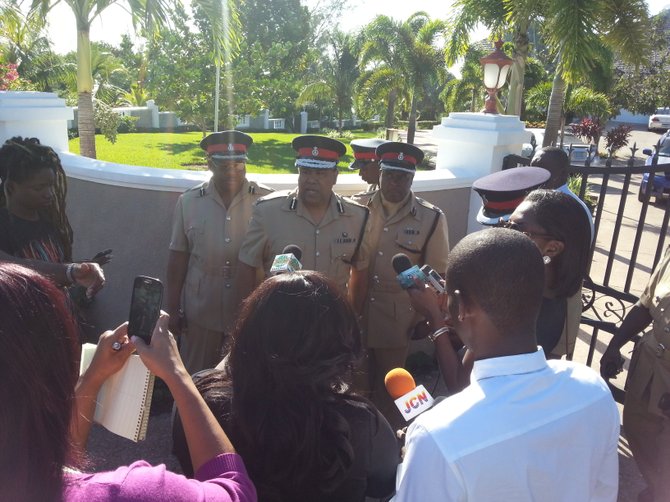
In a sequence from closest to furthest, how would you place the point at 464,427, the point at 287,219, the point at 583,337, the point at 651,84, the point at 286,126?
the point at 464,427 < the point at 287,219 < the point at 583,337 < the point at 651,84 < the point at 286,126

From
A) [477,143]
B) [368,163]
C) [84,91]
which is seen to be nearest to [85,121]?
[84,91]

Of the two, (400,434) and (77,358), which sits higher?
(77,358)

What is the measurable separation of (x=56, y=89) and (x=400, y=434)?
1060 inches

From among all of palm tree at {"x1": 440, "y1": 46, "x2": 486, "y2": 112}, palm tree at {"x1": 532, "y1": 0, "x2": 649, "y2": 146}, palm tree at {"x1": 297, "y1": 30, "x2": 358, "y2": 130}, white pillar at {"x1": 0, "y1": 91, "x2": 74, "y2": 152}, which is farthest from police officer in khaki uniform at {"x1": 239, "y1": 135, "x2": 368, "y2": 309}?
palm tree at {"x1": 297, "y1": 30, "x2": 358, "y2": 130}

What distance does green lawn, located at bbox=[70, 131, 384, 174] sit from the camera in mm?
13547

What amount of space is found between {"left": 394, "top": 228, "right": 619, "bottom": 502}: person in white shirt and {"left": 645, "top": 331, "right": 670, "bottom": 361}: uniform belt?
121 centimetres

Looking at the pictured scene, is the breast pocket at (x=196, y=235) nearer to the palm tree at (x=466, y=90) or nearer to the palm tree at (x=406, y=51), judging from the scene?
the palm tree at (x=406, y=51)

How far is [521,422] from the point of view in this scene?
1284 millimetres

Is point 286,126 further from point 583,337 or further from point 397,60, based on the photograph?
point 583,337

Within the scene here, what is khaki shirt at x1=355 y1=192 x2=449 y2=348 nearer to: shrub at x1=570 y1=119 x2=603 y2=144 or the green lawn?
the green lawn

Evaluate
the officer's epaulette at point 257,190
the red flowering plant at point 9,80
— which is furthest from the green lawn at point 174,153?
the officer's epaulette at point 257,190

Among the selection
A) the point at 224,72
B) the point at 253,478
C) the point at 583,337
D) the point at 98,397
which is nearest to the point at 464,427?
the point at 253,478

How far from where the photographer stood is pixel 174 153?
15672mm

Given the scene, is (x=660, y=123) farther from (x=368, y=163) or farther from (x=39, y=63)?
(x=368, y=163)
